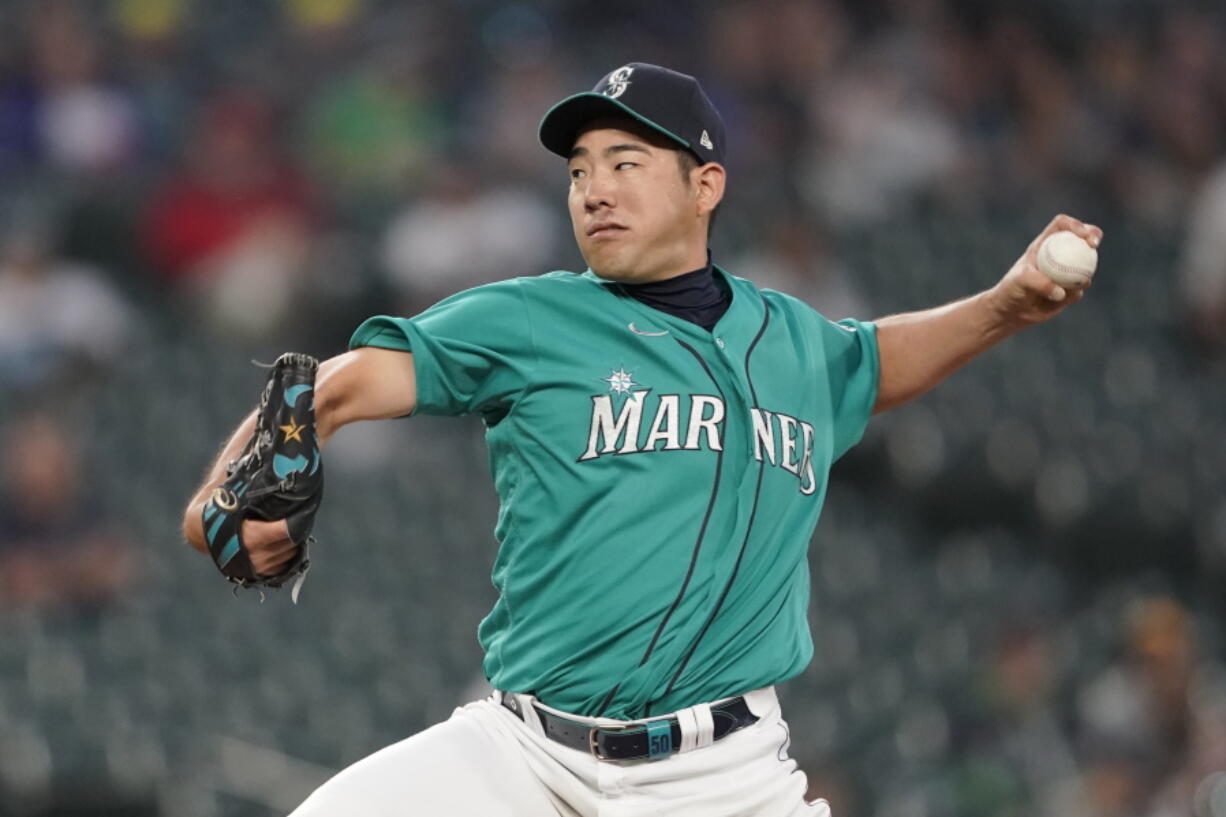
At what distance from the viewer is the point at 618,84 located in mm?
3311

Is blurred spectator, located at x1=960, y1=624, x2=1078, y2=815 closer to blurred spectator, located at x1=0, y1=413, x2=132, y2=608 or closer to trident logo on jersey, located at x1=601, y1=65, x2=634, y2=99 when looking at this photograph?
blurred spectator, located at x1=0, y1=413, x2=132, y2=608

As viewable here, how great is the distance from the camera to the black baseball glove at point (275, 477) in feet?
9.13

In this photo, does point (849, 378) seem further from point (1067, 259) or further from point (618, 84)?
point (618, 84)

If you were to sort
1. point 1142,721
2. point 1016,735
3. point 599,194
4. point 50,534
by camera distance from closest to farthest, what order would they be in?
point 599,194, point 1142,721, point 1016,735, point 50,534

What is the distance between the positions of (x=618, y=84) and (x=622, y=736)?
1148 millimetres

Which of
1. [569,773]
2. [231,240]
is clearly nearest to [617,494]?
[569,773]

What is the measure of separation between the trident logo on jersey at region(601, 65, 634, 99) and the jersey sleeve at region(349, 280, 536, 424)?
1.26 ft

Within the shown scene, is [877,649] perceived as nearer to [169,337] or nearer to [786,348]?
[169,337]

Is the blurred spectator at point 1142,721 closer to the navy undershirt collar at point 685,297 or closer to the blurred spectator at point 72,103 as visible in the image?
the navy undershirt collar at point 685,297

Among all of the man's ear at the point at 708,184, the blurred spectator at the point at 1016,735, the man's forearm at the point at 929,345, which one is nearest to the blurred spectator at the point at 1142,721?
the blurred spectator at the point at 1016,735

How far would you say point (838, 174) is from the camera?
948 cm

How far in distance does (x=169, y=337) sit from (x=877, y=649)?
373 cm

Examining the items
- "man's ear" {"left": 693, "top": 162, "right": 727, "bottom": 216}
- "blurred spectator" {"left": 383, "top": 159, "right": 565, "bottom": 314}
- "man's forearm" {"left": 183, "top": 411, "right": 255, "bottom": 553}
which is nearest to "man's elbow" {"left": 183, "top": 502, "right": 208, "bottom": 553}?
"man's forearm" {"left": 183, "top": 411, "right": 255, "bottom": 553}

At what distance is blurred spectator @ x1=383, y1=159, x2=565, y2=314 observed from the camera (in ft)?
29.0
